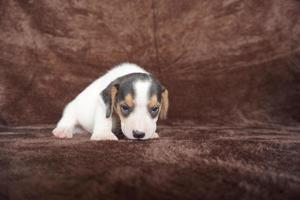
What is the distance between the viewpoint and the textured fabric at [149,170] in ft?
6.24

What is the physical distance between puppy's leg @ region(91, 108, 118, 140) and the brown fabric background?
751mm

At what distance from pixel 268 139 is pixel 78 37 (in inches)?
62.2

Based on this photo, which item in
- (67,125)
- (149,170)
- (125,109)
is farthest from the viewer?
(67,125)

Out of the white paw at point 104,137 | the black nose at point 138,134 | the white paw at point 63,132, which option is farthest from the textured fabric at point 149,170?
the white paw at point 63,132

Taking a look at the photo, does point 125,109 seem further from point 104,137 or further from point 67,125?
point 67,125

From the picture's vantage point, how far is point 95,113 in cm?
299

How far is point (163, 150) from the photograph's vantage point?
2338 millimetres

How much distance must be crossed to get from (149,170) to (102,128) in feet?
2.74

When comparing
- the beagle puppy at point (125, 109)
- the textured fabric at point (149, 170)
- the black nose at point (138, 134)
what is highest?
the beagle puppy at point (125, 109)

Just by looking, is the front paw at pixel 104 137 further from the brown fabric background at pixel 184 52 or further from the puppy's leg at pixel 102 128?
the brown fabric background at pixel 184 52

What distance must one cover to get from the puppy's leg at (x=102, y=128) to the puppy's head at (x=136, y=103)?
0.14ft

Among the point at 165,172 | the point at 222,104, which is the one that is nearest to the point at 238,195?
the point at 165,172

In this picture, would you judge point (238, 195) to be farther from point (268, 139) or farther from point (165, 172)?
point (268, 139)

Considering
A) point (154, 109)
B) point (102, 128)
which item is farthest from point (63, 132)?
point (154, 109)
